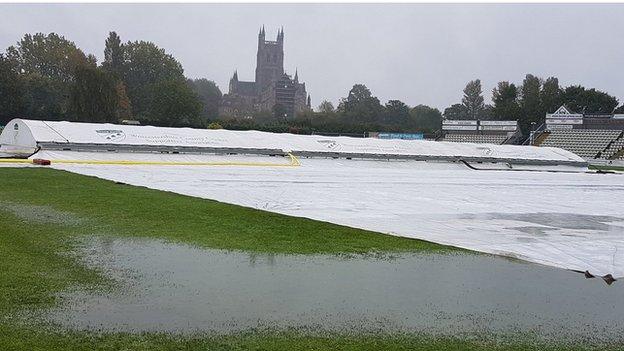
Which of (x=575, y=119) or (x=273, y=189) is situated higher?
(x=575, y=119)

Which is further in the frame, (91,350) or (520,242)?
(520,242)

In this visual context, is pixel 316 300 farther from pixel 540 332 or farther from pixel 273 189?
pixel 273 189

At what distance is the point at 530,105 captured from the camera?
80.0 metres

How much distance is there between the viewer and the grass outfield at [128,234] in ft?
11.6

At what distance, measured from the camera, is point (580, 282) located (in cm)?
565

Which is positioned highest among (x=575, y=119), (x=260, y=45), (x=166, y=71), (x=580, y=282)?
(x=260, y=45)

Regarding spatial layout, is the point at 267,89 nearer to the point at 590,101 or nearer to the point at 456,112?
the point at 456,112

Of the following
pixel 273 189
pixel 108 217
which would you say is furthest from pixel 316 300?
pixel 273 189

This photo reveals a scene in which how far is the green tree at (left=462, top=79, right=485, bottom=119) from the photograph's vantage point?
119875mm

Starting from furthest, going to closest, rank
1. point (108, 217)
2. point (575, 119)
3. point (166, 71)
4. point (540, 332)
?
point (166, 71) → point (575, 119) → point (108, 217) → point (540, 332)

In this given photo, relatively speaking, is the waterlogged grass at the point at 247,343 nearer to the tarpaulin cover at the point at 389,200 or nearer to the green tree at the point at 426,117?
the tarpaulin cover at the point at 389,200

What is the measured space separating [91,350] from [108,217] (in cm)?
551

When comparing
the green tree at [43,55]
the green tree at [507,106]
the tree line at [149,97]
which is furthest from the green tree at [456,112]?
the green tree at [43,55]

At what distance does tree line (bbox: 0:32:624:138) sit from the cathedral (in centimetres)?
4204
